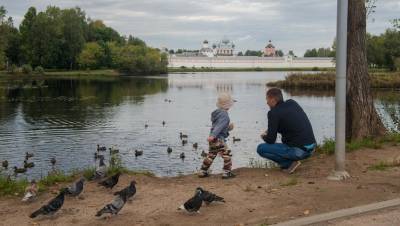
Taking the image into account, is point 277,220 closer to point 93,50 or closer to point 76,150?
point 76,150

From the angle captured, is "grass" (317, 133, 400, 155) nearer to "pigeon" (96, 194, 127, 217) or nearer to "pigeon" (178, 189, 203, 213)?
"pigeon" (178, 189, 203, 213)

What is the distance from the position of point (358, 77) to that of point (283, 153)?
3480 millimetres

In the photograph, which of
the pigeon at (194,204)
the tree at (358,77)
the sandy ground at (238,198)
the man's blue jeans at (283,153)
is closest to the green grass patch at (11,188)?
the sandy ground at (238,198)

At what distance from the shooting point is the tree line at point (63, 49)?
112 m

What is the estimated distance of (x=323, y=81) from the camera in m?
60.7

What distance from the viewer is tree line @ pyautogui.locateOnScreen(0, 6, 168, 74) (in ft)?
368

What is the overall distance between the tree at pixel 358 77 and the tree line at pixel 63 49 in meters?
103

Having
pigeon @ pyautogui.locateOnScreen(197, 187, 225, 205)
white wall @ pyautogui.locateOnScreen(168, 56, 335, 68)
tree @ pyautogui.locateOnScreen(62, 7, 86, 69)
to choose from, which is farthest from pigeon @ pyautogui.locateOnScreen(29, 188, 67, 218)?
white wall @ pyautogui.locateOnScreen(168, 56, 335, 68)

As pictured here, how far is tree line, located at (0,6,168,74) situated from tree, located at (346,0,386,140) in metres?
103

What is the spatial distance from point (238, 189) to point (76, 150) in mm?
13315

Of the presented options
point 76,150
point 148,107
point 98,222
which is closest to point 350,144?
point 98,222

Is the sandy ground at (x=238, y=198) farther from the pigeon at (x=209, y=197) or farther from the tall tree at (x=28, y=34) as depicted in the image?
the tall tree at (x=28, y=34)

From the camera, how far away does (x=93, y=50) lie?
117812 millimetres

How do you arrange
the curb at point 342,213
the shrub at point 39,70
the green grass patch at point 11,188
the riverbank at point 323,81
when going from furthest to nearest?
the shrub at point 39,70 < the riverbank at point 323,81 < the green grass patch at point 11,188 < the curb at point 342,213
